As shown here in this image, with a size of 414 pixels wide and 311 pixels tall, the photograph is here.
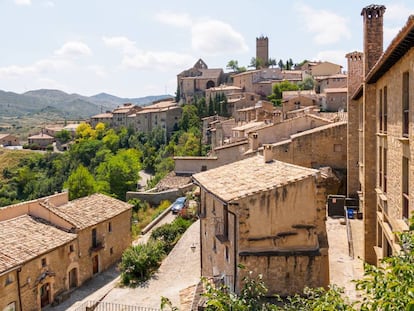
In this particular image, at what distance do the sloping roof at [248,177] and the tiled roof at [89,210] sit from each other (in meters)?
11.8

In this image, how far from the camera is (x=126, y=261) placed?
914 inches

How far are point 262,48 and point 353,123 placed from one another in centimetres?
10386

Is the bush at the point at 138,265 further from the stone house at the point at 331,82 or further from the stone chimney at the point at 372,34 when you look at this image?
the stone house at the point at 331,82

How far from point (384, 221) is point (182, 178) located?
30867 millimetres

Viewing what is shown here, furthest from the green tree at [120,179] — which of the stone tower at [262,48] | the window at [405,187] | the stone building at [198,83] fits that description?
the stone tower at [262,48]

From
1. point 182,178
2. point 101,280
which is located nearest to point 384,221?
point 101,280

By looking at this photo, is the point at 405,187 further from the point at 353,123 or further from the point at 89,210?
the point at 89,210

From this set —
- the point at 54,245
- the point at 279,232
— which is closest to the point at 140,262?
the point at 54,245

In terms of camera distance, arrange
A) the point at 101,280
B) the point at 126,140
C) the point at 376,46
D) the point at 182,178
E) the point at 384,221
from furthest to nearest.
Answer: the point at 126,140 → the point at 182,178 → the point at 101,280 → the point at 376,46 → the point at 384,221

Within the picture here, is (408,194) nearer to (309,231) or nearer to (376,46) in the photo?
(309,231)

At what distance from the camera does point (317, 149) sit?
2777 cm

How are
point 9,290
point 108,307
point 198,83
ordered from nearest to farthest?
point 108,307
point 9,290
point 198,83

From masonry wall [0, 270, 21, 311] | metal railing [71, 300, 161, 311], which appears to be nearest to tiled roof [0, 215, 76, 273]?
masonry wall [0, 270, 21, 311]

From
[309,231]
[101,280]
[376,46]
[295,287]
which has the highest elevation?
[376,46]
